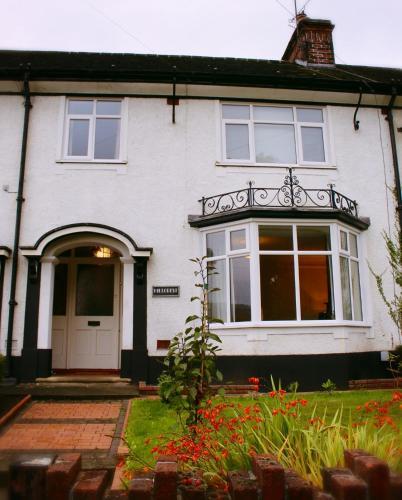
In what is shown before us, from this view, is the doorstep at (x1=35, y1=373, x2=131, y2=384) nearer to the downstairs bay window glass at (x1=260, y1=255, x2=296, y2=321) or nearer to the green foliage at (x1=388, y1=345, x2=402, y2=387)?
the downstairs bay window glass at (x1=260, y1=255, x2=296, y2=321)

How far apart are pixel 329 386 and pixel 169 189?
4998 millimetres

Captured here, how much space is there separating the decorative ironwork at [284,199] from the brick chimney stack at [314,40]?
496cm

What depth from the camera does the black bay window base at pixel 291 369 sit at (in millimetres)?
8281

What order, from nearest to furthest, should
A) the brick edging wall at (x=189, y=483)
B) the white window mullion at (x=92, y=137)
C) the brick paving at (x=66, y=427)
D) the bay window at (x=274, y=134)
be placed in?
the brick edging wall at (x=189, y=483), the brick paving at (x=66, y=427), the white window mullion at (x=92, y=137), the bay window at (x=274, y=134)

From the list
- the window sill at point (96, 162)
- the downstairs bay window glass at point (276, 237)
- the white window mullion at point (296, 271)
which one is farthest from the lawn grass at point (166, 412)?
the window sill at point (96, 162)

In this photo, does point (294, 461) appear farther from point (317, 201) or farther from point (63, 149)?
point (63, 149)

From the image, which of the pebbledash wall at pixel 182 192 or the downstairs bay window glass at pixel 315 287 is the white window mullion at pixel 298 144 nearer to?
the pebbledash wall at pixel 182 192

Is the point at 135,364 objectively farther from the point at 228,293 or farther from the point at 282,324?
the point at 282,324

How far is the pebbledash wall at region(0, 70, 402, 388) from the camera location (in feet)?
27.8

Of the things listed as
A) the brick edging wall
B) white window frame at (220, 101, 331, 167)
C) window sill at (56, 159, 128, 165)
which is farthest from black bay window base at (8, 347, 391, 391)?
the brick edging wall

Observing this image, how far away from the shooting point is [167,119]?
9719 mm

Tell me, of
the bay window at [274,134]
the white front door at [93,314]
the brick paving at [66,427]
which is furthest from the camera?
the bay window at [274,134]

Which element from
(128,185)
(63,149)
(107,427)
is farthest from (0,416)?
(63,149)

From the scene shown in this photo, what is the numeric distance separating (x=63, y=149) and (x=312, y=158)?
555cm
